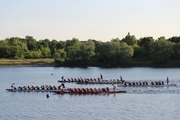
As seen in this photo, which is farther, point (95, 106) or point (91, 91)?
point (91, 91)

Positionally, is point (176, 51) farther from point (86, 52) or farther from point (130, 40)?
point (130, 40)

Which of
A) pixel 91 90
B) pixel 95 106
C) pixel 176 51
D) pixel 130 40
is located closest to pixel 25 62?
pixel 130 40

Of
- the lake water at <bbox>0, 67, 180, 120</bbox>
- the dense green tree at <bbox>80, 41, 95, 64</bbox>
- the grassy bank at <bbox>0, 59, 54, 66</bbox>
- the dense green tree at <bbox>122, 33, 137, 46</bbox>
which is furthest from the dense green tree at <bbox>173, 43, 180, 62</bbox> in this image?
the lake water at <bbox>0, 67, 180, 120</bbox>

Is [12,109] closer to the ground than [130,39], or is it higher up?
closer to the ground

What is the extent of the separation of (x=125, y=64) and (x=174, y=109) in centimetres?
6548

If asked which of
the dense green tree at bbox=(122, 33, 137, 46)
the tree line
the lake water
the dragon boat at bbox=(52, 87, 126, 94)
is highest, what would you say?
the dense green tree at bbox=(122, 33, 137, 46)

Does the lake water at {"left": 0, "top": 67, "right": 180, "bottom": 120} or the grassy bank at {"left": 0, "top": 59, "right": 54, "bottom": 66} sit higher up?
the grassy bank at {"left": 0, "top": 59, "right": 54, "bottom": 66}

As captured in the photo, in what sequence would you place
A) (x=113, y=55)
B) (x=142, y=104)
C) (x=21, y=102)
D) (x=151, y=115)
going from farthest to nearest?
1. (x=113, y=55)
2. (x=21, y=102)
3. (x=142, y=104)
4. (x=151, y=115)

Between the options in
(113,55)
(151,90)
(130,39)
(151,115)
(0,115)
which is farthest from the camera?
(130,39)

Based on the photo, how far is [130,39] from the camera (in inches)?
5182

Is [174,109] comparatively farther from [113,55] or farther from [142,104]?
[113,55]

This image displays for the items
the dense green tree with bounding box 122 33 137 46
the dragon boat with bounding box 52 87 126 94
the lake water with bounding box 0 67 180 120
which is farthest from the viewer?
the dense green tree with bounding box 122 33 137 46

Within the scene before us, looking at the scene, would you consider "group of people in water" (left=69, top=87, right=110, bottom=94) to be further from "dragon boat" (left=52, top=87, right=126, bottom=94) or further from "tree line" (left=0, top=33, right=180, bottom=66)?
"tree line" (left=0, top=33, right=180, bottom=66)

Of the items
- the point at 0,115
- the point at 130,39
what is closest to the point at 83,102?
the point at 0,115
